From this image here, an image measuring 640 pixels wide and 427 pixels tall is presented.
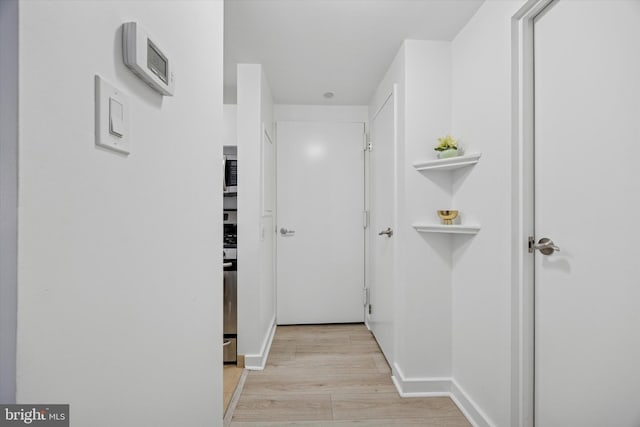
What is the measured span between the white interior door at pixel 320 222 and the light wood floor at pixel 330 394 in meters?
0.57

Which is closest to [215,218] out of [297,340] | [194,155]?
[194,155]

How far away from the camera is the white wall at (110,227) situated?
0.42 m

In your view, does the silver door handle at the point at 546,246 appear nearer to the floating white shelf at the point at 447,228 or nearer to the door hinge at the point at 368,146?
the floating white shelf at the point at 447,228

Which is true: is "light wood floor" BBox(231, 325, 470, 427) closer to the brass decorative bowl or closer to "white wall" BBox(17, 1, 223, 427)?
"white wall" BBox(17, 1, 223, 427)

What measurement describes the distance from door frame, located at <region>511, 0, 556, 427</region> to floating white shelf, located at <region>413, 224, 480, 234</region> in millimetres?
315

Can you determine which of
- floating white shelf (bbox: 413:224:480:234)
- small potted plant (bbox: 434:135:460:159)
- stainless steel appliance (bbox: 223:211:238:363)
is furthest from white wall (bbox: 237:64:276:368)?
small potted plant (bbox: 434:135:460:159)

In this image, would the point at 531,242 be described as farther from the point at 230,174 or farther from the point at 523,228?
the point at 230,174

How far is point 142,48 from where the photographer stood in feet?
2.14

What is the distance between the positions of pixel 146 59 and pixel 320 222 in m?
2.79

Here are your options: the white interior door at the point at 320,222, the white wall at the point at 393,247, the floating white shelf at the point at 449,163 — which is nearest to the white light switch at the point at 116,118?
the floating white shelf at the point at 449,163

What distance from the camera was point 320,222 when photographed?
11.2 ft

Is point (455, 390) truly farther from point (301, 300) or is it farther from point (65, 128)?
point (65, 128)

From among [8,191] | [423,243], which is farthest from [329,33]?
[8,191]

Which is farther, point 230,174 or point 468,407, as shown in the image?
point 230,174
